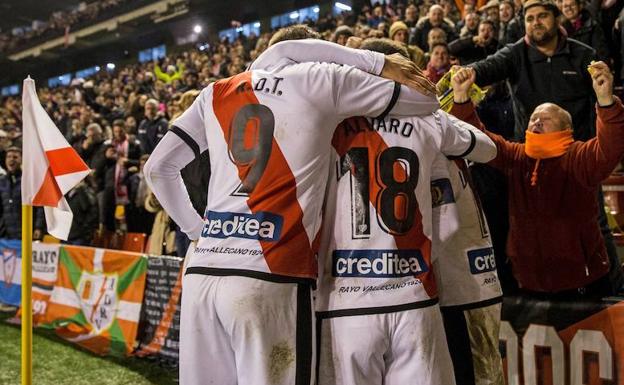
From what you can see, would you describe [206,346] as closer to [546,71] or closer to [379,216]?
[379,216]

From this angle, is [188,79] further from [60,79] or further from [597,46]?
[60,79]

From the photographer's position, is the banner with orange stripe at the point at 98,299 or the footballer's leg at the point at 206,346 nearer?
the footballer's leg at the point at 206,346

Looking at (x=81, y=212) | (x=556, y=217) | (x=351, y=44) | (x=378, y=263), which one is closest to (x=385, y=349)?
(x=378, y=263)

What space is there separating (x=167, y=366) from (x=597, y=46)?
4.78 metres

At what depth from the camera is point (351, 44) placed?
3391 millimetres

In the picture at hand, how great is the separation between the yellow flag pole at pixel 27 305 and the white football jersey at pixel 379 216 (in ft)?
6.65

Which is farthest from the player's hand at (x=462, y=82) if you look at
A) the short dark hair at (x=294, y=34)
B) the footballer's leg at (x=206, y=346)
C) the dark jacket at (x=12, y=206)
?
the dark jacket at (x=12, y=206)

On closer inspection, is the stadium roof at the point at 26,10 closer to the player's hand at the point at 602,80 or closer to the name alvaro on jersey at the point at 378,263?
the player's hand at the point at 602,80

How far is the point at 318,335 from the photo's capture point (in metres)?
2.42

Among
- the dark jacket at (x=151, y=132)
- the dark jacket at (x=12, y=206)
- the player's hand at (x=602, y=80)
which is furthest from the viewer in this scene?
the dark jacket at (x=151, y=132)

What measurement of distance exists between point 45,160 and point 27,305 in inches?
35.6

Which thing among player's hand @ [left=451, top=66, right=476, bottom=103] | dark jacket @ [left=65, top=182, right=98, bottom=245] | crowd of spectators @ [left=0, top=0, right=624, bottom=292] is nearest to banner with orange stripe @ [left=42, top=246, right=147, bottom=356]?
crowd of spectators @ [left=0, top=0, right=624, bottom=292]

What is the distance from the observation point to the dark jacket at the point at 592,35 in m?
5.60

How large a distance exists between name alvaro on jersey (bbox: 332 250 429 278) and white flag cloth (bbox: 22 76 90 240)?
7.26ft
